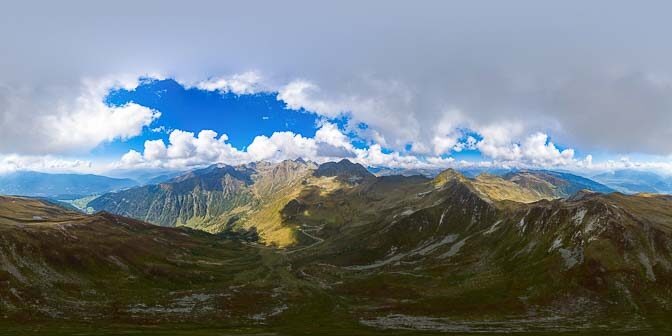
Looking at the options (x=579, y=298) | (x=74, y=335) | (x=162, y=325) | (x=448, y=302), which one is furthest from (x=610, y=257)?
(x=74, y=335)

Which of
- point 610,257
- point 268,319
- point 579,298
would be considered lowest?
point 268,319

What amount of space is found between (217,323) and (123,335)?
128ft

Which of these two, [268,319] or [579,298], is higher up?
[579,298]

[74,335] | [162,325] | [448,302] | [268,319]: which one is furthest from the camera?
[448,302]

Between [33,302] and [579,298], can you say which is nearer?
[33,302]

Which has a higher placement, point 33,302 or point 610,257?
point 610,257

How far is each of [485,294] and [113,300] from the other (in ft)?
529

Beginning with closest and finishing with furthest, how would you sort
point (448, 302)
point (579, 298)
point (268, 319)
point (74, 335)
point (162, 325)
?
point (74, 335)
point (162, 325)
point (268, 319)
point (579, 298)
point (448, 302)

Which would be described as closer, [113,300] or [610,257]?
[113,300]

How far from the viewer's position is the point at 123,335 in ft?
411

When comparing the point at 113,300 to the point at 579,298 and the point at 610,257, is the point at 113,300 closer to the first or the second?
the point at 579,298

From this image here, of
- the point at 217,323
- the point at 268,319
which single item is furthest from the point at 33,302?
the point at 268,319

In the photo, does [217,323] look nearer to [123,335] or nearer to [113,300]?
[123,335]

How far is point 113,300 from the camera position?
6880 inches
